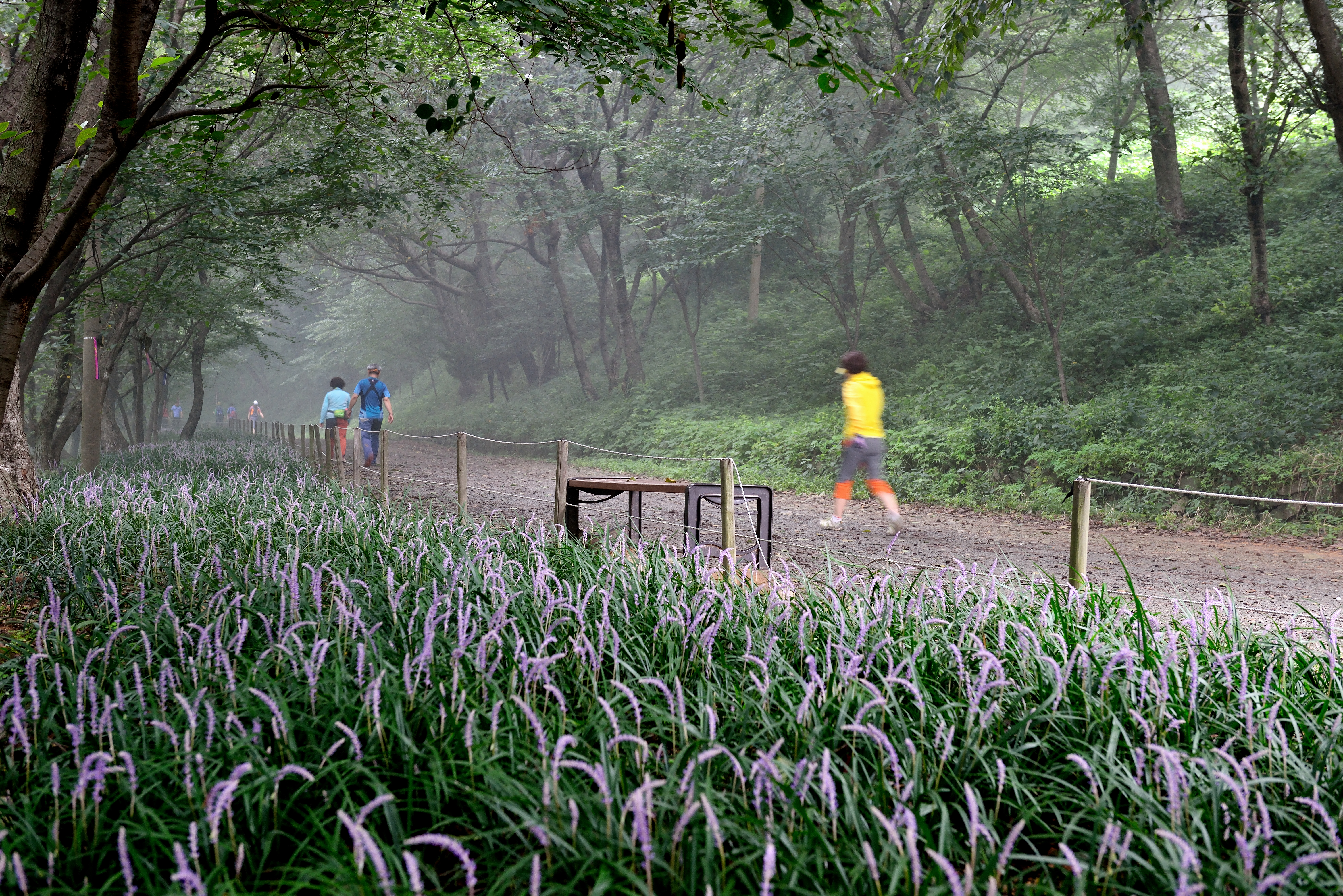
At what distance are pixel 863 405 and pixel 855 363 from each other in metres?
0.46

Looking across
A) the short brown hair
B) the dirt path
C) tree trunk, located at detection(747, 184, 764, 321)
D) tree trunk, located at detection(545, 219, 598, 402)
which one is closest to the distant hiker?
the dirt path

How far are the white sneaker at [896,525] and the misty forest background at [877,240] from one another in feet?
5.93

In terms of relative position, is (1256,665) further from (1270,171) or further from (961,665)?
(1270,171)

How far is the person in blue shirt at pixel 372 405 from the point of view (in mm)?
14453

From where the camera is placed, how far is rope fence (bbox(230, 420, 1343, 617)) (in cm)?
461

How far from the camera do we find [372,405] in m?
14.7

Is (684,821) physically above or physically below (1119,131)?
below

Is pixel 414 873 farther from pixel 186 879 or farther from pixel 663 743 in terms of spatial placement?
pixel 663 743

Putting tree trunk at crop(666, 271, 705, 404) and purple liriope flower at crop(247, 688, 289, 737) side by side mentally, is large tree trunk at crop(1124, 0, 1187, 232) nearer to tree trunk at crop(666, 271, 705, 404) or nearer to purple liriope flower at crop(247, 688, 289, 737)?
tree trunk at crop(666, 271, 705, 404)

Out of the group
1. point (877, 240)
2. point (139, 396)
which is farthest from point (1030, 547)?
point (139, 396)

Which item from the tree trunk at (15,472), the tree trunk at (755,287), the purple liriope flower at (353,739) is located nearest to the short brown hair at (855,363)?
the purple liriope flower at (353,739)

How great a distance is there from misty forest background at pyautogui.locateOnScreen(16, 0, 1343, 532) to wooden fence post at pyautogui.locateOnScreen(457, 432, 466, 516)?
3.04 metres

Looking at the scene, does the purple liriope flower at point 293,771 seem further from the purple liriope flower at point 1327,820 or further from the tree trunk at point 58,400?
the tree trunk at point 58,400

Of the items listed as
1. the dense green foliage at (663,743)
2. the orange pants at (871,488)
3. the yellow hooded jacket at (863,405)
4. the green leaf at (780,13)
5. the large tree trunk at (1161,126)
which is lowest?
the dense green foliage at (663,743)
